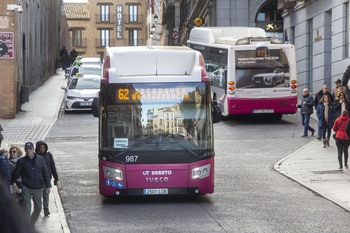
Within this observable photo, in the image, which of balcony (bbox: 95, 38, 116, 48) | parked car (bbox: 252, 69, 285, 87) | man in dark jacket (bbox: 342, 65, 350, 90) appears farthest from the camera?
balcony (bbox: 95, 38, 116, 48)

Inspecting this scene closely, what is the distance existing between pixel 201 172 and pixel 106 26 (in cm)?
8290

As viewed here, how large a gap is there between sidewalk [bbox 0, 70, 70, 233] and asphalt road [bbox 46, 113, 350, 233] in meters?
0.23

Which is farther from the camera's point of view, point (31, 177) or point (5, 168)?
point (31, 177)

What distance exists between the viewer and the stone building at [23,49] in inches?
1155

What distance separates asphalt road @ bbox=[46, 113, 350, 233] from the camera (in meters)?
10.0

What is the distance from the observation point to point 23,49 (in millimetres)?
36000

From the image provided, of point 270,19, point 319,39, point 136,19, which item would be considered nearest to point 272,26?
point 270,19

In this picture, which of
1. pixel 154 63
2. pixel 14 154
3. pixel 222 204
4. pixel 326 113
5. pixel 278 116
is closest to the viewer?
pixel 14 154

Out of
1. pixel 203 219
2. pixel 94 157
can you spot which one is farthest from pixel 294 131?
pixel 203 219

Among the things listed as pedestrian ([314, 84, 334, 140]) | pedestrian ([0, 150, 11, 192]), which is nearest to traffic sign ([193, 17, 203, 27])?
pedestrian ([314, 84, 334, 140])

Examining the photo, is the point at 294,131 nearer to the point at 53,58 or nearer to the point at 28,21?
the point at 28,21

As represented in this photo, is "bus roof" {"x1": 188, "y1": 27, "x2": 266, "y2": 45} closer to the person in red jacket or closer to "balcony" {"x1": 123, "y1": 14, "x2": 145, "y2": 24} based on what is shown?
the person in red jacket

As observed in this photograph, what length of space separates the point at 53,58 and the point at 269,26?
23805 millimetres

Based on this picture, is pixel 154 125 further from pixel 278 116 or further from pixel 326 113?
pixel 278 116
